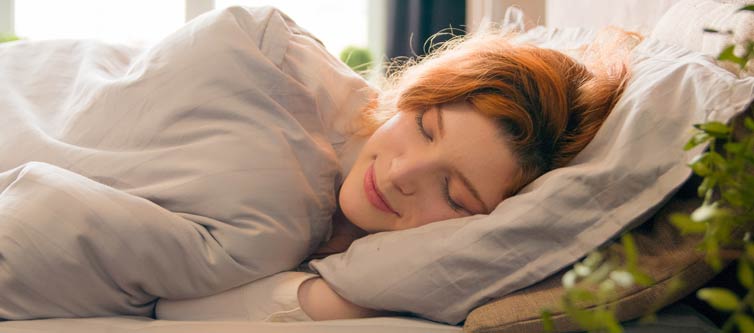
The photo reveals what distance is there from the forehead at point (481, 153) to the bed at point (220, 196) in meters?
0.18

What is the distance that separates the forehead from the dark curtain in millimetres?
2650

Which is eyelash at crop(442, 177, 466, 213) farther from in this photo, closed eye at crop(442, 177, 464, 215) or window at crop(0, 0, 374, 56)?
window at crop(0, 0, 374, 56)

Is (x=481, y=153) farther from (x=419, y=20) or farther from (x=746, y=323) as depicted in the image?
(x=419, y=20)

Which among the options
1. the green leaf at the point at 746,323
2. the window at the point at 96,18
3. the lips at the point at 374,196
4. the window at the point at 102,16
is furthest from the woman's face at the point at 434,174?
the window at the point at 96,18

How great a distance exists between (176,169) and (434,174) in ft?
1.15

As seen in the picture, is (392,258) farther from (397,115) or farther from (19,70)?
(19,70)

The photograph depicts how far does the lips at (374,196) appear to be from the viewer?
1091mm

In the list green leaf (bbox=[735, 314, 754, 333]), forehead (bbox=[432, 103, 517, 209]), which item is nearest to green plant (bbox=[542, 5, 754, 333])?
green leaf (bbox=[735, 314, 754, 333])

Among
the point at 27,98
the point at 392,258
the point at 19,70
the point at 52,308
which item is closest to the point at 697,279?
the point at 392,258

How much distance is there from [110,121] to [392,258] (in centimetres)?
48

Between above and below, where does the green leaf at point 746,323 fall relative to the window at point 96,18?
above

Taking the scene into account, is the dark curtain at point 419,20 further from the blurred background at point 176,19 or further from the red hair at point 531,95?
the red hair at point 531,95

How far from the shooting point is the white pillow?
2.93 ft

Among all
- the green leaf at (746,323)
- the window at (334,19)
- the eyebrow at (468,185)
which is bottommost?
the window at (334,19)
